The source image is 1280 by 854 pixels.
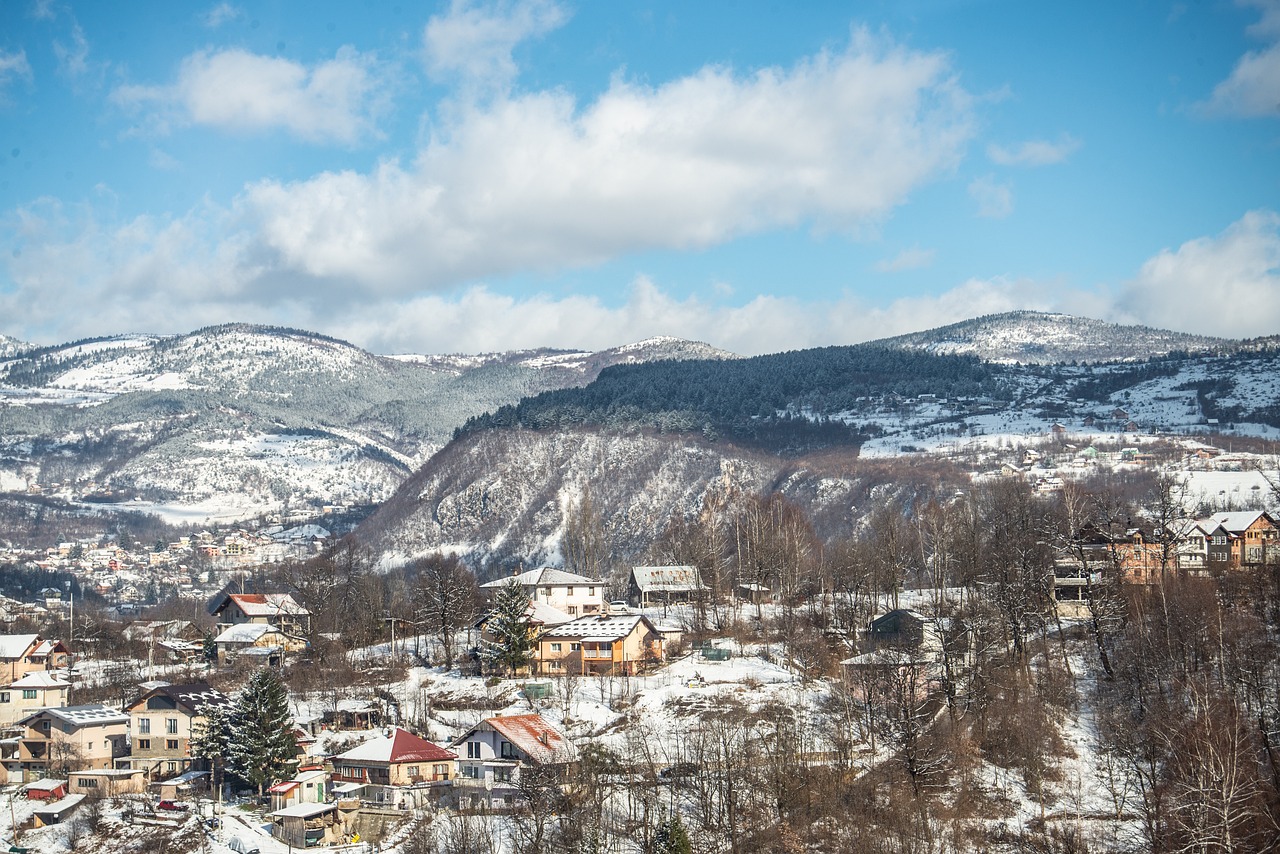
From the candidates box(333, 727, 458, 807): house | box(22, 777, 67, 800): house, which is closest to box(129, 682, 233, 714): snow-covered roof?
box(22, 777, 67, 800): house

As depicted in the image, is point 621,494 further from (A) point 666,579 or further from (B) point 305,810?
(B) point 305,810

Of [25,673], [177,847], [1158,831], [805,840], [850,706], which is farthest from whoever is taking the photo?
[25,673]

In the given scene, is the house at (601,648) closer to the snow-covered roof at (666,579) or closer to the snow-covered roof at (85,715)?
the snow-covered roof at (666,579)

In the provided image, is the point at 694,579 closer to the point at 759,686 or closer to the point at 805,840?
the point at 759,686

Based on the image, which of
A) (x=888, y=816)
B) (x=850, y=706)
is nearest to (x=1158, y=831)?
(x=888, y=816)

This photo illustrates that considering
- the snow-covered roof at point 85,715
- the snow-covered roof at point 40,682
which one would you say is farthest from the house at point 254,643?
the snow-covered roof at point 85,715

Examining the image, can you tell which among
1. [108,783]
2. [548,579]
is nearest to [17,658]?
[108,783]
